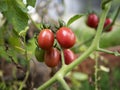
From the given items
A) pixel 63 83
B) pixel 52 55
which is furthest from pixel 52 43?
pixel 63 83

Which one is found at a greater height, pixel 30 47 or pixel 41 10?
pixel 30 47

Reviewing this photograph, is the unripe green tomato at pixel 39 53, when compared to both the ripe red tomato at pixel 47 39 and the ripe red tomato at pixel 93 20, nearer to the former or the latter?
the ripe red tomato at pixel 47 39

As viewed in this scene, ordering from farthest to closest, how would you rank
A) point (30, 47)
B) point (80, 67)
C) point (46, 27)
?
point (80, 67)
point (30, 47)
point (46, 27)

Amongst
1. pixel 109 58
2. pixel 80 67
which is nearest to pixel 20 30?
pixel 80 67

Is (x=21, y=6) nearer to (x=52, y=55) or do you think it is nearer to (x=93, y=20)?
(x=52, y=55)

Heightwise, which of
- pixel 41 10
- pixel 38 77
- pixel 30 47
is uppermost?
pixel 30 47

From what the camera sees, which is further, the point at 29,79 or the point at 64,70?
the point at 29,79

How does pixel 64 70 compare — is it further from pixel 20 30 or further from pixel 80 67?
pixel 80 67
